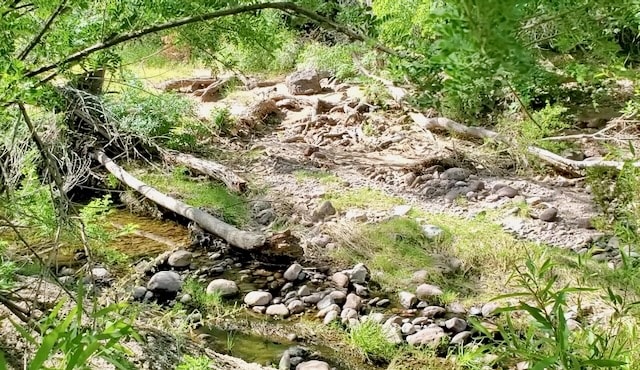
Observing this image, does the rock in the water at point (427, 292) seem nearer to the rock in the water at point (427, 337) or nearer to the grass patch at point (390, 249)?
the grass patch at point (390, 249)

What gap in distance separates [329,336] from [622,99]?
458cm

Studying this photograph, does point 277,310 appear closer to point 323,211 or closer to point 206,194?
point 323,211

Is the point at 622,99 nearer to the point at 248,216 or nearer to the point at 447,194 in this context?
the point at 447,194

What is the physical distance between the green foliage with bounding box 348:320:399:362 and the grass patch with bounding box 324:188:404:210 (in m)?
1.88

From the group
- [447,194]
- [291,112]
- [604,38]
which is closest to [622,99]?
[447,194]

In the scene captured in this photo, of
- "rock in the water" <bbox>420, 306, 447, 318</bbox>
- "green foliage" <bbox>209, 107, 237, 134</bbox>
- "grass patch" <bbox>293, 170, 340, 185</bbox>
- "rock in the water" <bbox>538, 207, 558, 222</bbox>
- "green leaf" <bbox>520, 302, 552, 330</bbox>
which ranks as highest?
"green leaf" <bbox>520, 302, 552, 330</bbox>

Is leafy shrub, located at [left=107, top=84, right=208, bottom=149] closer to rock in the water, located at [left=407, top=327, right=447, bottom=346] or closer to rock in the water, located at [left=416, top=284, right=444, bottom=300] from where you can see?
rock in the water, located at [left=416, top=284, right=444, bottom=300]

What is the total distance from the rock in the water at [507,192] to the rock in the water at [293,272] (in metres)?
1.81

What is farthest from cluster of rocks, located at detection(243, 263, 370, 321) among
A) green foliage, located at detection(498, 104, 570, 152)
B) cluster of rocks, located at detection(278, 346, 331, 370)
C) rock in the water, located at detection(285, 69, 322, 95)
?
rock in the water, located at detection(285, 69, 322, 95)

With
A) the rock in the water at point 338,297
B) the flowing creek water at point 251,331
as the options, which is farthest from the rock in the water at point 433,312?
the flowing creek water at point 251,331

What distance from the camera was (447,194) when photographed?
221 inches

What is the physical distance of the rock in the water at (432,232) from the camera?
16.0ft

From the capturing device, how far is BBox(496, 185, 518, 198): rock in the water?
17.8 feet

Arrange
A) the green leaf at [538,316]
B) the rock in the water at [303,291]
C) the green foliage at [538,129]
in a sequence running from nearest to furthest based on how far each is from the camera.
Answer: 1. the green leaf at [538,316]
2. the rock in the water at [303,291]
3. the green foliage at [538,129]
